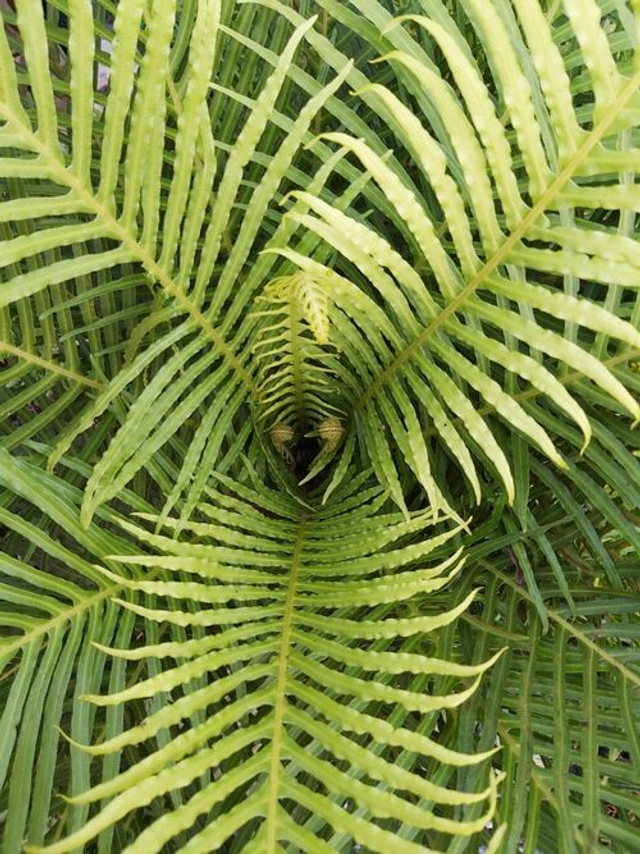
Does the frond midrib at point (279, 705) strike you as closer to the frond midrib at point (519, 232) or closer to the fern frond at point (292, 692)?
the fern frond at point (292, 692)

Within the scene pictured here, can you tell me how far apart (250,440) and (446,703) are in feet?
1.48

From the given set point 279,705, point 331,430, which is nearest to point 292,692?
point 279,705

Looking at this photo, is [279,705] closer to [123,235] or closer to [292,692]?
[292,692]

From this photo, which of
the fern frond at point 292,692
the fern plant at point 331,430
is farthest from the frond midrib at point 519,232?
the fern frond at point 292,692

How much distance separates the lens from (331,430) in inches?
30.8

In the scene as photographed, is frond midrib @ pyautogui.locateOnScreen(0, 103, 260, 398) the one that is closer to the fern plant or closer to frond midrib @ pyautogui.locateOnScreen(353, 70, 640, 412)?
the fern plant

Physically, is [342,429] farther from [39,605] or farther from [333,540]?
[39,605]

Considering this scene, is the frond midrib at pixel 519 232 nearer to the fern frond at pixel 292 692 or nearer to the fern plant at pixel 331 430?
the fern plant at pixel 331 430

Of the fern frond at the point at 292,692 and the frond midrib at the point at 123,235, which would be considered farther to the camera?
the frond midrib at the point at 123,235

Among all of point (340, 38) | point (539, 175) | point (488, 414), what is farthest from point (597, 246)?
point (340, 38)

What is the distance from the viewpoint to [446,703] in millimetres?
431

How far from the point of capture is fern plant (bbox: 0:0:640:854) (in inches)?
17.7

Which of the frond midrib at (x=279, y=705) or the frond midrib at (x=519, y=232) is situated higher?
the frond midrib at (x=519, y=232)

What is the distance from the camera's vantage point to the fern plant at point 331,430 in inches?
17.7
